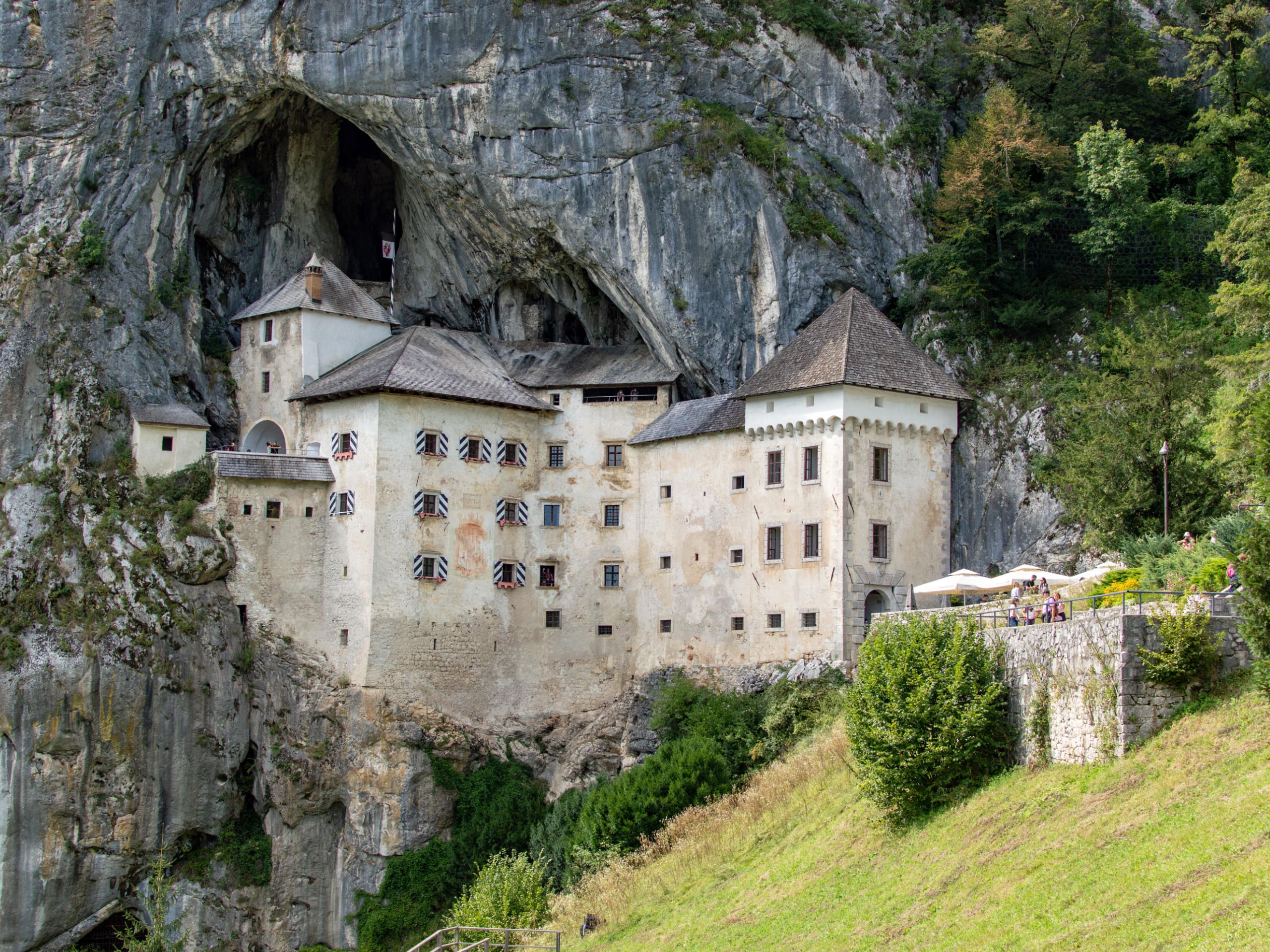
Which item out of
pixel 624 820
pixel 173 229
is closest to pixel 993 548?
pixel 624 820

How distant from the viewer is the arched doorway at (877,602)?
173 feet

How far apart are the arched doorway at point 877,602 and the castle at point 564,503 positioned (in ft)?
0.17

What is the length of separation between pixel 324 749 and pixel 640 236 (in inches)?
891

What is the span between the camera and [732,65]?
61.1 meters

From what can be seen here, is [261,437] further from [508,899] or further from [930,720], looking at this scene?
[930,720]

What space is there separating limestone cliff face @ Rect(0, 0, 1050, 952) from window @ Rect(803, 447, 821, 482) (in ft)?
19.2

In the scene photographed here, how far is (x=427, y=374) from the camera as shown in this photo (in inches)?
2347

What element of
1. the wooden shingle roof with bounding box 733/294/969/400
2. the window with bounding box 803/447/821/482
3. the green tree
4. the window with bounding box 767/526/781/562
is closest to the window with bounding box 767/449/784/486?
the window with bounding box 803/447/821/482

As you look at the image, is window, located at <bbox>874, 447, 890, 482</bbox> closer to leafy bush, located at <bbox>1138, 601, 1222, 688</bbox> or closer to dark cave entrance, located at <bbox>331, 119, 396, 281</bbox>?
leafy bush, located at <bbox>1138, 601, 1222, 688</bbox>

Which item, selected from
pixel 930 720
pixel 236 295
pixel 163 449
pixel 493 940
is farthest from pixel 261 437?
pixel 930 720

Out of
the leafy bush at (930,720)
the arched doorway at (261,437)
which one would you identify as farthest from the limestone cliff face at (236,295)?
the leafy bush at (930,720)

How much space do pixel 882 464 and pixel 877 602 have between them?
15.5ft

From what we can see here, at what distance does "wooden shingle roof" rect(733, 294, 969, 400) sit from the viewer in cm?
5356

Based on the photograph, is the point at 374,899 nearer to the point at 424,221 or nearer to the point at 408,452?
the point at 408,452
